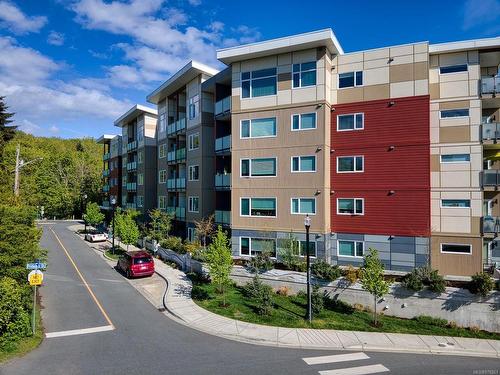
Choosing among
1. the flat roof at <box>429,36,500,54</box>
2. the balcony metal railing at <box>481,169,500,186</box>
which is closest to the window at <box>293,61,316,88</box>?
the flat roof at <box>429,36,500,54</box>

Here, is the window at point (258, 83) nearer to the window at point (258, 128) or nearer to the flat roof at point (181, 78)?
the window at point (258, 128)

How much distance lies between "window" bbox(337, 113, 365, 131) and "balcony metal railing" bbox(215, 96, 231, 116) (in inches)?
331

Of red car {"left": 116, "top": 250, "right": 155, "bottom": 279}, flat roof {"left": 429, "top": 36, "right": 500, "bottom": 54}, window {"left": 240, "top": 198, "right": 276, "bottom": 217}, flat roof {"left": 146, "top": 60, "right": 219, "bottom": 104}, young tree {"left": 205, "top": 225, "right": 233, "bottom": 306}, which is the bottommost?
red car {"left": 116, "top": 250, "right": 155, "bottom": 279}

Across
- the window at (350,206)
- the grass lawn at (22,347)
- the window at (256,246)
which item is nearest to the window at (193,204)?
the window at (256,246)

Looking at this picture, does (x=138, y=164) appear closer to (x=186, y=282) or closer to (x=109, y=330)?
(x=186, y=282)

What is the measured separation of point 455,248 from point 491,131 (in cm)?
743

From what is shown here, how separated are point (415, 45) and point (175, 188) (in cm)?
2425

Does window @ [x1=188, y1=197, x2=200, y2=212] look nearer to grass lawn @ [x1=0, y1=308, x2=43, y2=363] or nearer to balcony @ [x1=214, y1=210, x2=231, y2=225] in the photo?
balcony @ [x1=214, y1=210, x2=231, y2=225]

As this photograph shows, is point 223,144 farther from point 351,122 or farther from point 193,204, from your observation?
point 351,122

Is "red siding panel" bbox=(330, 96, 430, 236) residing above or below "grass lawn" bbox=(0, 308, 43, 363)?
above

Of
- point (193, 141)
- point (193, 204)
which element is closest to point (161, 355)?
point (193, 204)

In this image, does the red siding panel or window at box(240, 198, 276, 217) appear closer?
the red siding panel

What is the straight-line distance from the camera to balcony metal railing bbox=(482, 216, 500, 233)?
806 inches

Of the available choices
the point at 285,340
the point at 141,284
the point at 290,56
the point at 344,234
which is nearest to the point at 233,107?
the point at 290,56
